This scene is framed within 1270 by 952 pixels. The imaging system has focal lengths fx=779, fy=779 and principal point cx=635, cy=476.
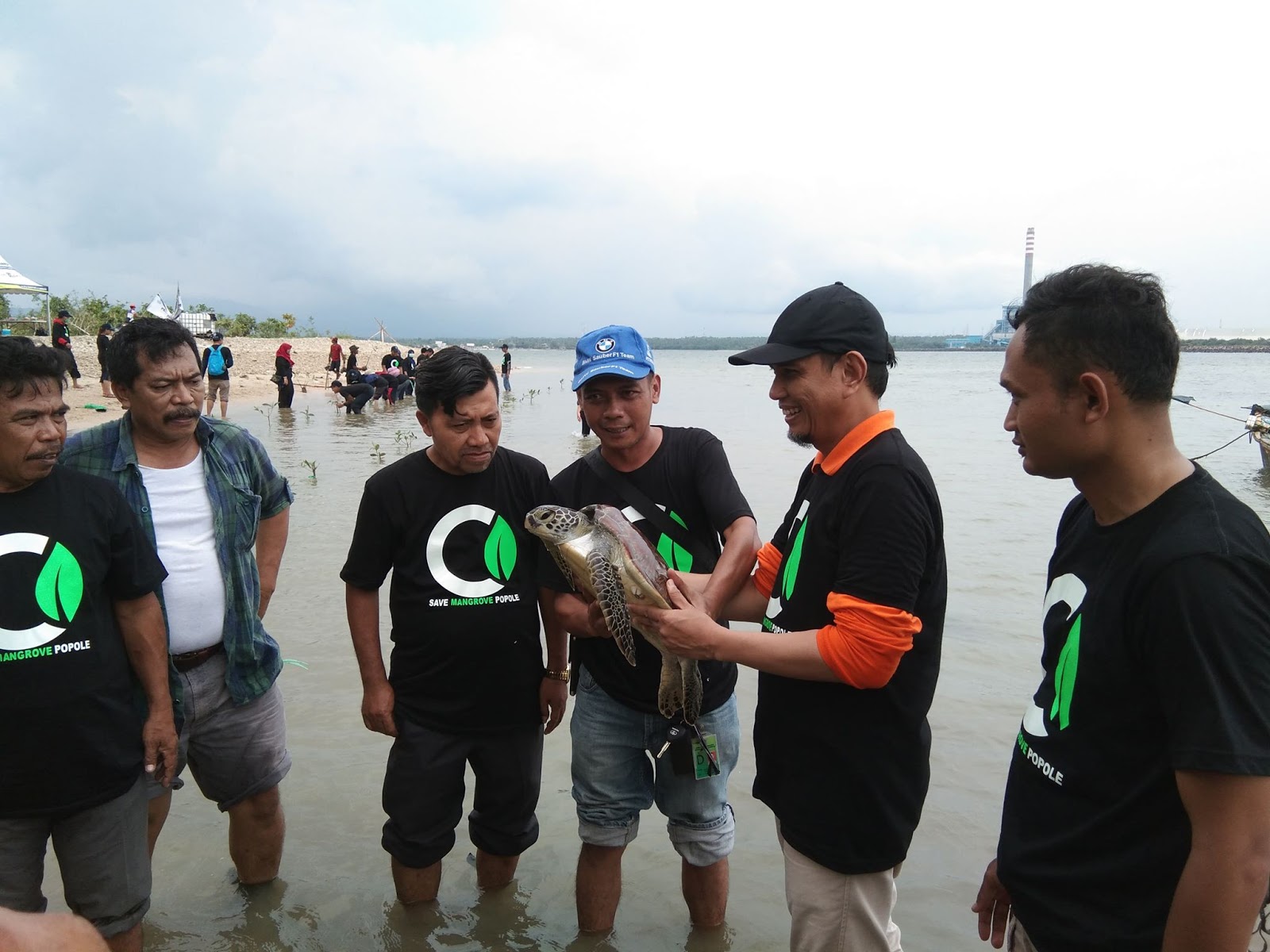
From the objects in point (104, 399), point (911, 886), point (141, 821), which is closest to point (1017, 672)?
point (911, 886)

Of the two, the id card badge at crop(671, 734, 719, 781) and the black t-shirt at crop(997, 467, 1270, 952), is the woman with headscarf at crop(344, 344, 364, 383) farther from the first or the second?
the black t-shirt at crop(997, 467, 1270, 952)

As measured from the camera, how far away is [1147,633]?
1473 millimetres

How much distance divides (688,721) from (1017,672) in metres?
4.05

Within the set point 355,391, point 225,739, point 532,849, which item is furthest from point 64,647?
point 355,391

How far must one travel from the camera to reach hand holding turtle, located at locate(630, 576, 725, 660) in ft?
7.25

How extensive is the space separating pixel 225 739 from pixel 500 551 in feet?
4.33

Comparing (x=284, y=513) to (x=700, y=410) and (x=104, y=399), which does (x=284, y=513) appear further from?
(x=700, y=410)

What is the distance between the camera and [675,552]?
293cm

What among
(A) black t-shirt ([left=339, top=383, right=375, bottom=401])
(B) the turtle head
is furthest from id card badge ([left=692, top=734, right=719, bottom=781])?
(A) black t-shirt ([left=339, top=383, right=375, bottom=401])

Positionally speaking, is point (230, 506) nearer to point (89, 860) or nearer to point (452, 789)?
point (89, 860)

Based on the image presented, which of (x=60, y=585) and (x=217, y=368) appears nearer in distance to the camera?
(x=60, y=585)

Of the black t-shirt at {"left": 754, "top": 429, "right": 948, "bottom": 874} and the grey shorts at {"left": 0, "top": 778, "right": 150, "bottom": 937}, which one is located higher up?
the black t-shirt at {"left": 754, "top": 429, "right": 948, "bottom": 874}

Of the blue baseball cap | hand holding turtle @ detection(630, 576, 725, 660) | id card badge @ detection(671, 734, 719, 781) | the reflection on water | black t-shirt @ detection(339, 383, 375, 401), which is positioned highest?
the blue baseball cap

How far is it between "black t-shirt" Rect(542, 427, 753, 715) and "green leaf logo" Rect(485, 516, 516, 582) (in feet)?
0.56
